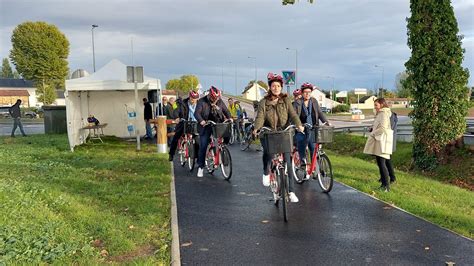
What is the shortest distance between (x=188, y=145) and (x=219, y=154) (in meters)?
1.79

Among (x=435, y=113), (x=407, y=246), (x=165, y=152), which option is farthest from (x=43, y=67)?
(x=407, y=246)

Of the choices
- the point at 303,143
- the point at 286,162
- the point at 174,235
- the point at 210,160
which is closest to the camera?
the point at 174,235

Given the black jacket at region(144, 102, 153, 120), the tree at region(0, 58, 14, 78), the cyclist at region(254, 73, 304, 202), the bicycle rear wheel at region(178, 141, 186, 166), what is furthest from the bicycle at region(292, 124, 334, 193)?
the tree at region(0, 58, 14, 78)

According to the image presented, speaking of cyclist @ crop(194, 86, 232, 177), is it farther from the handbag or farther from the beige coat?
the handbag

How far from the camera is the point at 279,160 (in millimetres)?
6688

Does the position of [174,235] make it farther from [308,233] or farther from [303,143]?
[303,143]

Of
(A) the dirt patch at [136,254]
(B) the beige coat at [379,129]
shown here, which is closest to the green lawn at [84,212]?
(A) the dirt patch at [136,254]

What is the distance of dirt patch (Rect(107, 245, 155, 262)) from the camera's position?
Result: 4.80 m

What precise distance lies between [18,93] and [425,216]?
346ft

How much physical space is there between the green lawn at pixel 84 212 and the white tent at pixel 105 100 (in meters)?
4.43

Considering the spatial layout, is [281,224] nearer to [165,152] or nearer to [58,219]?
[58,219]

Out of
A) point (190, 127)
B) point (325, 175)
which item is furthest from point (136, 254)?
point (190, 127)

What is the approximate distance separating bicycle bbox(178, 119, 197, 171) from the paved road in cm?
264

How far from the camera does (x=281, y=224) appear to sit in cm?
618
